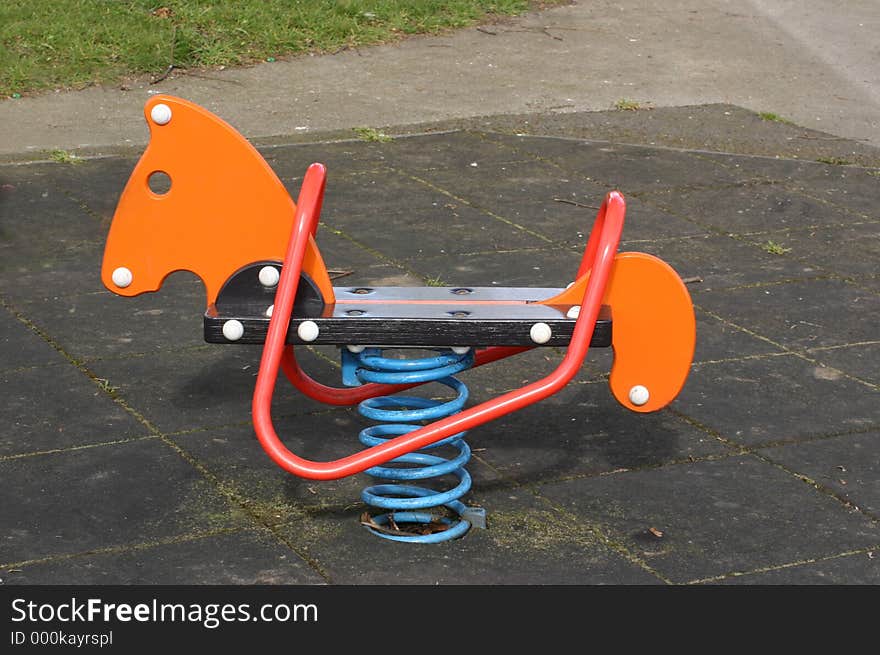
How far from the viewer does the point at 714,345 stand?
5.52 meters

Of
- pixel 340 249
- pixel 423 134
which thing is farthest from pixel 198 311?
pixel 423 134

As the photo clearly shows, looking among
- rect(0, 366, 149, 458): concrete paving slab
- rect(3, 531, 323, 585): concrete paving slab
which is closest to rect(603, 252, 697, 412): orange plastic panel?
rect(3, 531, 323, 585): concrete paving slab

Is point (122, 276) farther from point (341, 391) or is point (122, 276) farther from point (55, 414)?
point (55, 414)

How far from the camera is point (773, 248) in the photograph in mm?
6758

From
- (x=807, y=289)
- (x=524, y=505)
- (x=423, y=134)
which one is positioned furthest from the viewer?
(x=423, y=134)

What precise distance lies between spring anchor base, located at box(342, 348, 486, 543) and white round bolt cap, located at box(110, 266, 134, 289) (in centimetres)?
64

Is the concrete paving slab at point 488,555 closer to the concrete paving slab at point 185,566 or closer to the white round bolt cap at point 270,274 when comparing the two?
the concrete paving slab at point 185,566

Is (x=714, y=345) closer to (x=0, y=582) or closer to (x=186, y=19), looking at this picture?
(x=0, y=582)

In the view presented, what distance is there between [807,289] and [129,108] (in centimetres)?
480

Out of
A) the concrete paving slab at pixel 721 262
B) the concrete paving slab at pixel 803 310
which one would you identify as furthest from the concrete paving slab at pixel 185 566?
the concrete paving slab at pixel 721 262

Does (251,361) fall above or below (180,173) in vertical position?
below

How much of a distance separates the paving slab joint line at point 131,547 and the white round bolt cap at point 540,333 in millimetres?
988

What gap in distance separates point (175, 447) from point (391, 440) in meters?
1.08

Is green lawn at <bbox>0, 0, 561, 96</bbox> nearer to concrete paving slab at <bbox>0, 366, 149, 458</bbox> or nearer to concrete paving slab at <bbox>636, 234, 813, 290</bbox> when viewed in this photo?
concrete paving slab at <bbox>636, 234, 813, 290</bbox>
